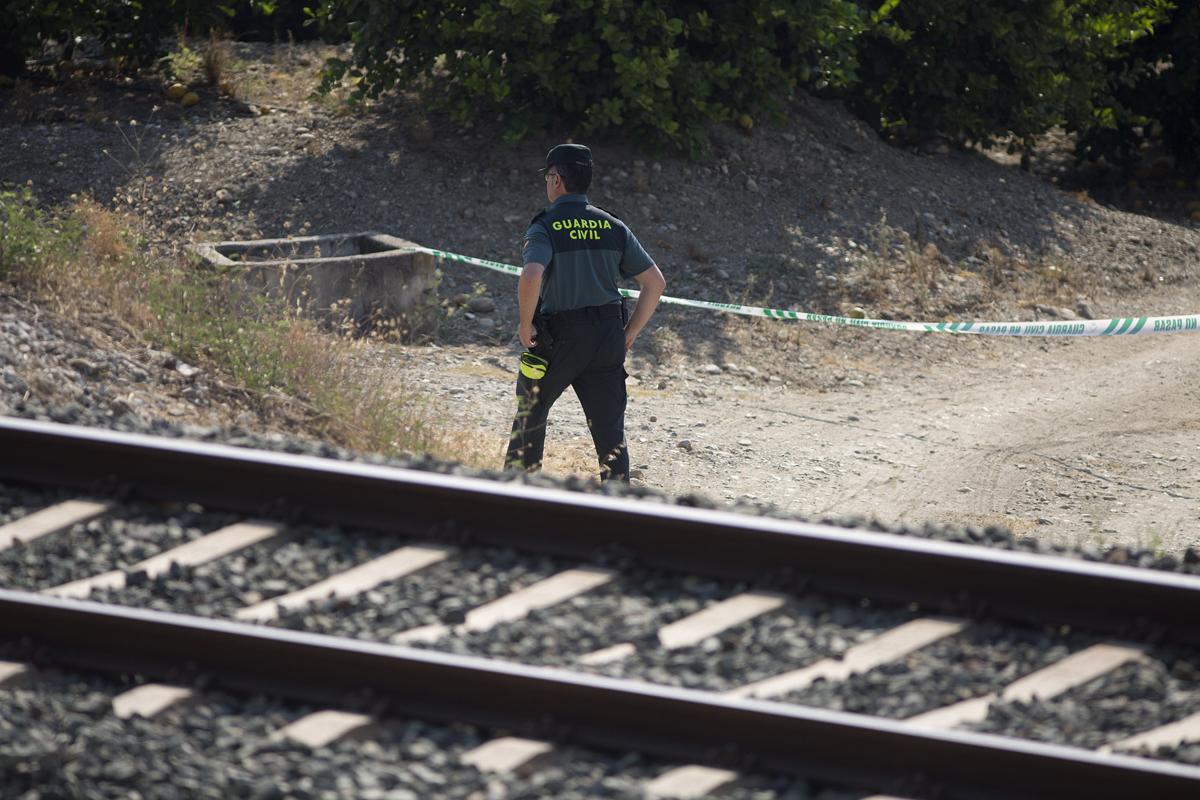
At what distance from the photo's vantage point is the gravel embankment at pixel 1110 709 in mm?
2617

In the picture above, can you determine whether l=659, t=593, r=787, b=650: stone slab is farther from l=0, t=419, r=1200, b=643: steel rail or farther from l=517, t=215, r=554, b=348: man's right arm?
l=517, t=215, r=554, b=348: man's right arm

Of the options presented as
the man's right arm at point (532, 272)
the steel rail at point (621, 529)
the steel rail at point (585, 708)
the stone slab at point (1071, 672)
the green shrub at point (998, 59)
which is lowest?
the steel rail at point (585, 708)

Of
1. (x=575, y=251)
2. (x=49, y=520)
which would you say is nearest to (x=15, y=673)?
(x=49, y=520)

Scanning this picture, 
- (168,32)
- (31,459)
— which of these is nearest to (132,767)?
(31,459)

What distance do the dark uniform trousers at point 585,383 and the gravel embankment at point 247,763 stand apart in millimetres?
2539

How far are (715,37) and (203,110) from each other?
6762 mm

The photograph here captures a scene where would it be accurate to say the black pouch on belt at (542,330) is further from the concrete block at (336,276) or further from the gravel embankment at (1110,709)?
the concrete block at (336,276)

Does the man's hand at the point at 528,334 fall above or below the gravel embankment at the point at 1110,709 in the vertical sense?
above

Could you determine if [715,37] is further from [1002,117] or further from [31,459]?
[31,459]

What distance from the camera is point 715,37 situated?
1158cm

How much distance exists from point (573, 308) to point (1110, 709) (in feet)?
10.4

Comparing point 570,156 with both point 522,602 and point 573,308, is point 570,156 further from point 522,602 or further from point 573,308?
point 522,602

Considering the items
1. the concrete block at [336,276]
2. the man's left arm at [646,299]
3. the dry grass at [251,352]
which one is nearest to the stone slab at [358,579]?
the dry grass at [251,352]

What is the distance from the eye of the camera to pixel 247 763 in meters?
2.49
